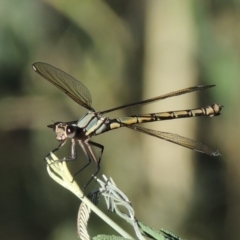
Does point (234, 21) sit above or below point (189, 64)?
above

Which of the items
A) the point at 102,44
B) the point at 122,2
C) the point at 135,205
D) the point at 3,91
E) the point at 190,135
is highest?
the point at 122,2

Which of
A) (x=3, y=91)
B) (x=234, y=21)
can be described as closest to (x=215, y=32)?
(x=234, y=21)

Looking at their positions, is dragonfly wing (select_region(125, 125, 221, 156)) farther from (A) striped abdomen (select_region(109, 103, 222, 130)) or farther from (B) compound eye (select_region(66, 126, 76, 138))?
(B) compound eye (select_region(66, 126, 76, 138))

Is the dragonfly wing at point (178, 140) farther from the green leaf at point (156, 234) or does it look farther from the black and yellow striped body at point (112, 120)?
the green leaf at point (156, 234)

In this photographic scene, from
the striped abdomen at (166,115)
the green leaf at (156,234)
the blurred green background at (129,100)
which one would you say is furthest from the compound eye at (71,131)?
the blurred green background at (129,100)

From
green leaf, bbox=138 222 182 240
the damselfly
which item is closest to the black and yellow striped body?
the damselfly

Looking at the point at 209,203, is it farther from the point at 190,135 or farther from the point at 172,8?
the point at 172,8

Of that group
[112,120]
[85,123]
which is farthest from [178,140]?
[85,123]

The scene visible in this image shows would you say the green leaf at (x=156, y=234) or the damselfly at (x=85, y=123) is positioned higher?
the damselfly at (x=85, y=123)
